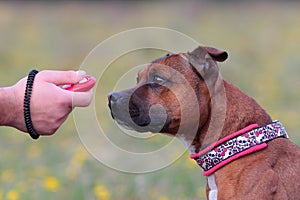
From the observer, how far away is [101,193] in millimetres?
5566

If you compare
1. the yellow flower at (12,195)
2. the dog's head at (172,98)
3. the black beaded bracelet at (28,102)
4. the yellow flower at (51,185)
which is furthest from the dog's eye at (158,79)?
the yellow flower at (12,195)

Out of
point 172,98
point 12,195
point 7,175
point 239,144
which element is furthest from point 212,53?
point 7,175

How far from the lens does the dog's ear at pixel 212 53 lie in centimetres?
426

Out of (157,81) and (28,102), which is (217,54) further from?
(28,102)

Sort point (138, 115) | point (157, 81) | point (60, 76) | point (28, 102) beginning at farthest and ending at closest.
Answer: point (157, 81), point (138, 115), point (60, 76), point (28, 102)

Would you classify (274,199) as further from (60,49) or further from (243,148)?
(60,49)

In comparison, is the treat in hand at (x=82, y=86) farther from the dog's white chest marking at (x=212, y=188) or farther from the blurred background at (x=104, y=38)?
the blurred background at (x=104, y=38)

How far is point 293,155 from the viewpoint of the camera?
167 inches

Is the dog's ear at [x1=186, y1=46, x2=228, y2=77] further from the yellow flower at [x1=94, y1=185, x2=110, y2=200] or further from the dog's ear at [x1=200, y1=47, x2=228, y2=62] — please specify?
the yellow flower at [x1=94, y1=185, x2=110, y2=200]

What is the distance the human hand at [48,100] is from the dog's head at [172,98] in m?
0.37

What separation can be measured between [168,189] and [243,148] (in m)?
2.01

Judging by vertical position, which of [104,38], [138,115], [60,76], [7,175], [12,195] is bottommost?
[104,38]

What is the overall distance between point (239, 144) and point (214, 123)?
0.78 feet

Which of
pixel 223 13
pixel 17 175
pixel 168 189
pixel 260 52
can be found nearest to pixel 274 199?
pixel 168 189
